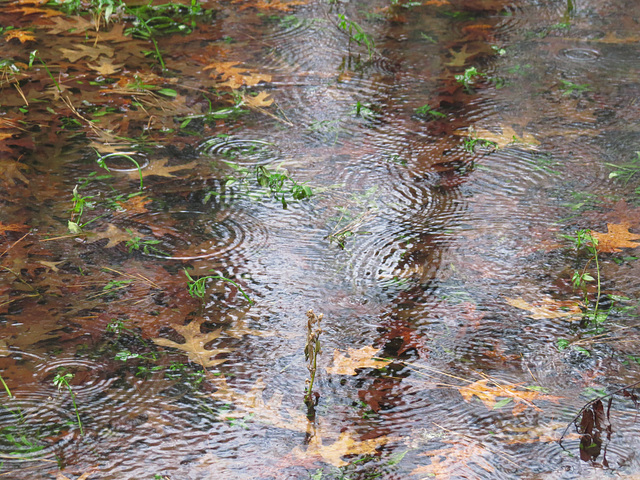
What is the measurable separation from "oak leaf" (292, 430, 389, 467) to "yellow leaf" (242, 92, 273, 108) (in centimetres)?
235

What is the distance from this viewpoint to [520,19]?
15.3 ft

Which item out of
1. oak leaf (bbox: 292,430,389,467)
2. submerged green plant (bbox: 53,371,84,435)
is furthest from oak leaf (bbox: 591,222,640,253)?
submerged green plant (bbox: 53,371,84,435)

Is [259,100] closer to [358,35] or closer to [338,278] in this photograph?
[358,35]

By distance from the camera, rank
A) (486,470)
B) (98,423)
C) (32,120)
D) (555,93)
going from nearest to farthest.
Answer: (486,470) < (98,423) < (32,120) < (555,93)

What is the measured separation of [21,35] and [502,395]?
405 centimetres

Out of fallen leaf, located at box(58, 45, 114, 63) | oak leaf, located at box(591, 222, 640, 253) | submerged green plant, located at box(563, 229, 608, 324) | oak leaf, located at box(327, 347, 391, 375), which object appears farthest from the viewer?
fallen leaf, located at box(58, 45, 114, 63)

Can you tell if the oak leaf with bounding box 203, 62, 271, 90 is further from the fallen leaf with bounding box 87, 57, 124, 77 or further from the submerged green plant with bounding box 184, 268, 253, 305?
the submerged green plant with bounding box 184, 268, 253, 305

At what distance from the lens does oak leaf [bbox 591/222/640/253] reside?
261 cm

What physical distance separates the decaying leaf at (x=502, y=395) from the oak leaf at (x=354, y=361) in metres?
0.31

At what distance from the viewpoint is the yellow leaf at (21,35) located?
4.23 m

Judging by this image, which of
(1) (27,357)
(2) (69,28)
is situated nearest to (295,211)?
(1) (27,357)

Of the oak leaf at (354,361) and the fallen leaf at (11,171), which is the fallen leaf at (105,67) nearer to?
the fallen leaf at (11,171)

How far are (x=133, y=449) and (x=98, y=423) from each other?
0.17 meters

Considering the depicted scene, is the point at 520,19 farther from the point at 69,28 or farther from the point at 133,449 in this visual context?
the point at 133,449
